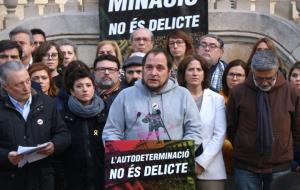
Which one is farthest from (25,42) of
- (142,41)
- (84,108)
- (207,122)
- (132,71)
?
(207,122)

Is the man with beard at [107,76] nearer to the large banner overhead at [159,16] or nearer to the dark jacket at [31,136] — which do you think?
the dark jacket at [31,136]

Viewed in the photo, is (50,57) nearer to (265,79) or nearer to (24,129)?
(24,129)

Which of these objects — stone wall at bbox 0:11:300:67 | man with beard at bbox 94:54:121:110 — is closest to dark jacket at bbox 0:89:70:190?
man with beard at bbox 94:54:121:110

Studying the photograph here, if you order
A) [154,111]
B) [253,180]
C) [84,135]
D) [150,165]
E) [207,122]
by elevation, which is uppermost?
[154,111]

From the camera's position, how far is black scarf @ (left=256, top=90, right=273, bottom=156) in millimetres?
7902

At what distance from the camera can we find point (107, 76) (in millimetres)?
8656

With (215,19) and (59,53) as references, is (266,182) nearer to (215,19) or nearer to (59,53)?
(59,53)

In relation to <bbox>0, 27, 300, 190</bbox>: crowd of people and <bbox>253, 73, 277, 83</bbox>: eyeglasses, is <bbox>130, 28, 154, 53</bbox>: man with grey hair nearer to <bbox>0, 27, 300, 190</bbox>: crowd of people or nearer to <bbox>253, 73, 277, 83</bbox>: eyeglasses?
<bbox>0, 27, 300, 190</bbox>: crowd of people

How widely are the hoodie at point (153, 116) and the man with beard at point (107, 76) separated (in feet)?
2.69

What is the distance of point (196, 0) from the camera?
12.9 meters

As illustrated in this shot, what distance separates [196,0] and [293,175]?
8320mm

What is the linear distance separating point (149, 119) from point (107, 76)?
118 cm

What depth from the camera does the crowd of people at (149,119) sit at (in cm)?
767

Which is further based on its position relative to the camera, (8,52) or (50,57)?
(50,57)
